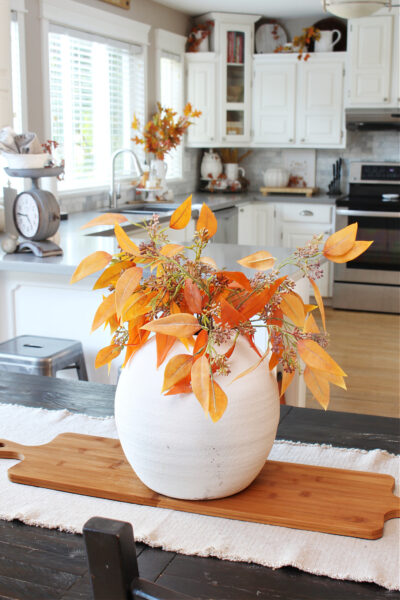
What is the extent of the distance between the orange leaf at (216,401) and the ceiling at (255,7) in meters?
5.66

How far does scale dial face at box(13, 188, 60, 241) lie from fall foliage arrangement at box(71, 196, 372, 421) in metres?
1.99

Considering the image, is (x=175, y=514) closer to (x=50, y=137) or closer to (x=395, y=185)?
(x=50, y=137)

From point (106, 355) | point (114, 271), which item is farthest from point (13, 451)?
point (114, 271)

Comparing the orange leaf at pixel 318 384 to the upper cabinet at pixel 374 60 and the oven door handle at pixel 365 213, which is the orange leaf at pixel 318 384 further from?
the upper cabinet at pixel 374 60

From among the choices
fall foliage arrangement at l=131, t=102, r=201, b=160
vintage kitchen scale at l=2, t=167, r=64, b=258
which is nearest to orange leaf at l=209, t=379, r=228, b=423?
vintage kitchen scale at l=2, t=167, r=64, b=258

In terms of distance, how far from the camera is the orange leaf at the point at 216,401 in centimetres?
89

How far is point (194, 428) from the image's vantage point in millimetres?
933

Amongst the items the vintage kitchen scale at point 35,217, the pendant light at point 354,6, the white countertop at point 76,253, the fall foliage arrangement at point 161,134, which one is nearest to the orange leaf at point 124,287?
the white countertop at point 76,253

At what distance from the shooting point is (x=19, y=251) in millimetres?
3029

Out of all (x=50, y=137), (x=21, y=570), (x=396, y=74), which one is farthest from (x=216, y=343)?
(x=396, y=74)

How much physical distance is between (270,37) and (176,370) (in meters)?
6.40

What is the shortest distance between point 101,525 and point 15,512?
0.45 metres

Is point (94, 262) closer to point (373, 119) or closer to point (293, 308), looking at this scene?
point (293, 308)

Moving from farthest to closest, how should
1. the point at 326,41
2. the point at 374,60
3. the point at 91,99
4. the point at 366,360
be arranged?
the point at 326,41 < the point at 374,60 < the point at 91,99 < the point at 366,360
